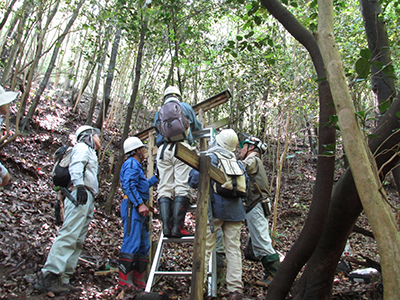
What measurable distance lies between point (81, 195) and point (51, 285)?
120cm

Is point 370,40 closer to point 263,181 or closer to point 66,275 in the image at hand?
point 263,181

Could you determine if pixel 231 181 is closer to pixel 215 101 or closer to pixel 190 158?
pixel 190 158

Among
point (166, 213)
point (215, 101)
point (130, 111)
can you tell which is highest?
point (130, 111)

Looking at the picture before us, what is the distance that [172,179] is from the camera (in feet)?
14.4

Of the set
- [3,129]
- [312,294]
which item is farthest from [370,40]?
[3,129]

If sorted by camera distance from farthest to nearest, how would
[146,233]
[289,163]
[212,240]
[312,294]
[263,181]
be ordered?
1. [289,163]
2. [263,181]
3. [146,233]
4. [212,240]
5. [312,294]

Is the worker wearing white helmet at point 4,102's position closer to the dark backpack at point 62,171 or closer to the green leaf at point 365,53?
the dark backpack at point 62,171

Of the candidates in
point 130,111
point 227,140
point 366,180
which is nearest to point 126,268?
point 227,140

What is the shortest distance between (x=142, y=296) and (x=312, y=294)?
1923 millimetres

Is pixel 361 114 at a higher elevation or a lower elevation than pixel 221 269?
higher

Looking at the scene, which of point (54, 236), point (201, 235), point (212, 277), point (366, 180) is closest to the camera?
point (366, 180)

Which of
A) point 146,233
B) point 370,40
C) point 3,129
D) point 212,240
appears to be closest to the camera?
point 212,240

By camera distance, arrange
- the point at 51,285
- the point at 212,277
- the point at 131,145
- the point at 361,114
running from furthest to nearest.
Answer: the point at 131,145, the point at 212,277, the point at 51,285, the point at 361,114

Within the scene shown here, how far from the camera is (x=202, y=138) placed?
5168 millimetres
